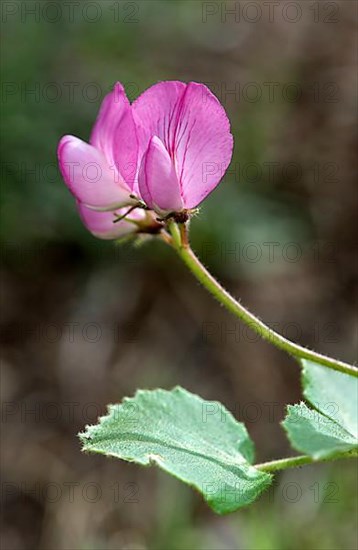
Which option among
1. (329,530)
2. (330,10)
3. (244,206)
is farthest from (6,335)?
(330,10)

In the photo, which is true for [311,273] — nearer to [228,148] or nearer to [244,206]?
[244,206]

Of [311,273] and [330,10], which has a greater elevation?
[330,10]

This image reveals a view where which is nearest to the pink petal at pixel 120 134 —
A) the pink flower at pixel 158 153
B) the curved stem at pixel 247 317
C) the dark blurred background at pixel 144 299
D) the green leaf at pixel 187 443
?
the pink flower at pixel 158 153

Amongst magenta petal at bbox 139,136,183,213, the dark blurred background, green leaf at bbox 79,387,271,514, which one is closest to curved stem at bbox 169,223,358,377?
magenta petal at bbox 139,136,183,213

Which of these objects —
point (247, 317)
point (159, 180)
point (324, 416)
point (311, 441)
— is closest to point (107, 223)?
point (159, 180)

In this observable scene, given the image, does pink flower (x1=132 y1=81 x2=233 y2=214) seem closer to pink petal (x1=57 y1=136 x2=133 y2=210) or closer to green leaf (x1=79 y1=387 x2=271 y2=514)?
pink petal (x1=57 y1=136 x2=133 y2=210)
